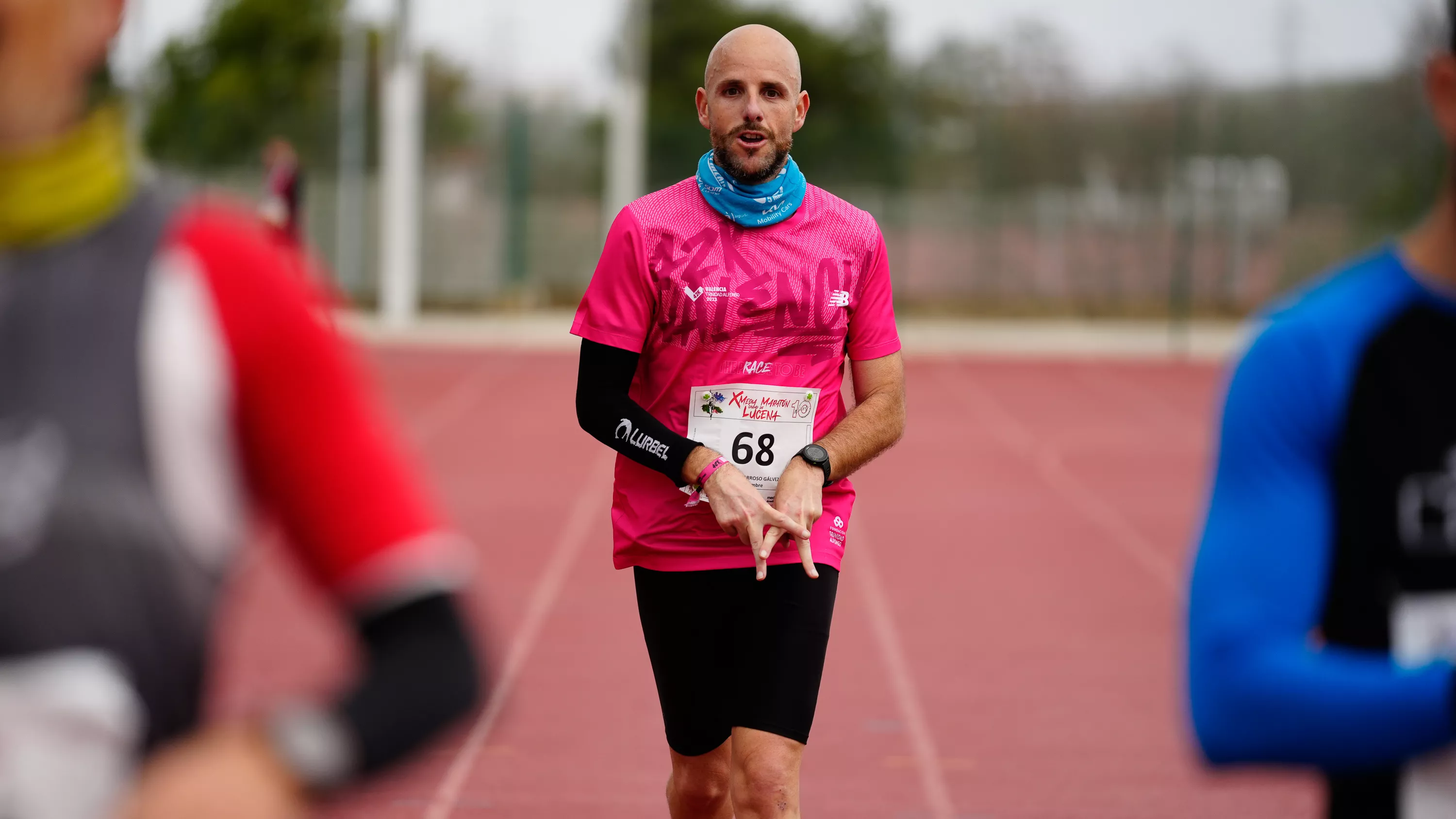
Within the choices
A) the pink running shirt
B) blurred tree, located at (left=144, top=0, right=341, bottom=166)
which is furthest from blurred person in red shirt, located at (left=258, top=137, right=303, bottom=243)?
the pink running shirt

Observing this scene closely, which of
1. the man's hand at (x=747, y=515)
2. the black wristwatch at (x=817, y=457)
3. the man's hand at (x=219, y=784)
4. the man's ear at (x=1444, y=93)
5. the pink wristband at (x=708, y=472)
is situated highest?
the man's ear at (x=1444, y=93)

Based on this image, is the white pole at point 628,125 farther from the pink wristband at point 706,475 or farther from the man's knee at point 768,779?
the man's knee at point 768,779

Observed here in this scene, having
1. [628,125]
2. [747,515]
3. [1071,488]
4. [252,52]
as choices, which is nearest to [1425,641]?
[747,515]

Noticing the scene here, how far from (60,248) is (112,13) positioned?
0.20m

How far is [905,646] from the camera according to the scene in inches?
290

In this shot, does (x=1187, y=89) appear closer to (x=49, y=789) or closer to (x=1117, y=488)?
(x=1117, y=488)

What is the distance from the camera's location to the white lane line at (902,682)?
5.37m

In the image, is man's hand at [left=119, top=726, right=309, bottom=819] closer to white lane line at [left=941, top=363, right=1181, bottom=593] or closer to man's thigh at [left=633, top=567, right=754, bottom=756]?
man's thigh at [left=633, top=567, right=754, bottom=756]

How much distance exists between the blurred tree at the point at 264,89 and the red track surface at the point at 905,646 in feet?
50.8

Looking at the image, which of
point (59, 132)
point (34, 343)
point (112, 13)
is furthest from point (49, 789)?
point (112, 13)

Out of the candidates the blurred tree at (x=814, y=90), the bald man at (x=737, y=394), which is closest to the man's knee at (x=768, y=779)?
the bald man at (x=737, y=394)

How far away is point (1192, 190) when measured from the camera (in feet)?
85.9

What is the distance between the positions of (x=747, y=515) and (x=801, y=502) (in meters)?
0.12

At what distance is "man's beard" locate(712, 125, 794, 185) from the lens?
3.52 metres
